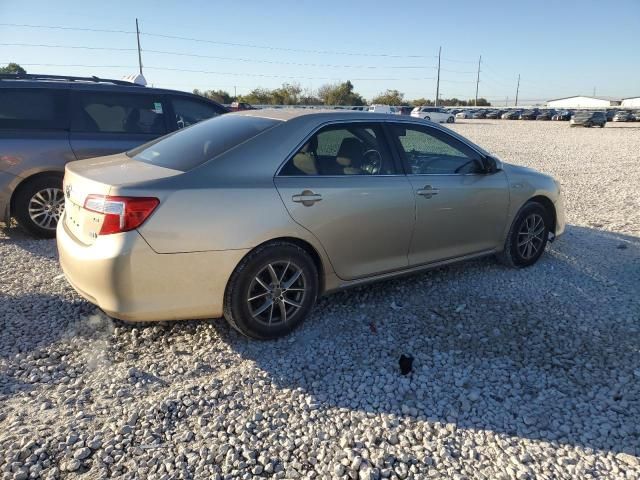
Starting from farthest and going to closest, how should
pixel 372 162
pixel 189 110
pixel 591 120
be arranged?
pixel 591 120, pixel 189 110, pixel 372 162

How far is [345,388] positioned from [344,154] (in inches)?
72.0

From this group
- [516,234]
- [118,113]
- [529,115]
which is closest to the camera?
[516,234]

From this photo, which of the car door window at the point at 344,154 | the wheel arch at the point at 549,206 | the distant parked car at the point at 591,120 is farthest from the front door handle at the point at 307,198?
the distant parked car at the point at 591,120

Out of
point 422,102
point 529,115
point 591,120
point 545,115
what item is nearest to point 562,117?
point 545,115

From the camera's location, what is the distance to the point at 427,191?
4066 mm

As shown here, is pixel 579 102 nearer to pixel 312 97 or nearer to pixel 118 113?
pixel 312 97

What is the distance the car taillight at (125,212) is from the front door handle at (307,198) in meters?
0.95

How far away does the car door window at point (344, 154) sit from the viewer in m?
3.54

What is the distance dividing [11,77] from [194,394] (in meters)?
5.36

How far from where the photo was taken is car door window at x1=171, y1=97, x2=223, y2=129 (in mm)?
6594

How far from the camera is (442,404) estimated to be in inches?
112

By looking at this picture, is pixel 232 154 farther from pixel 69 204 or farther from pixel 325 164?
pixel 69 204

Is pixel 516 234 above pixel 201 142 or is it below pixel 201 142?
below

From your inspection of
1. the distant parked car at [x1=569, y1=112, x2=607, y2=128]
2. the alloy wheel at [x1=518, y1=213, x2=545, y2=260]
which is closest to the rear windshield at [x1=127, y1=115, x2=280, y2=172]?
the alloy wheel at [x1=518, y1=213, x2=545, y2=260]
